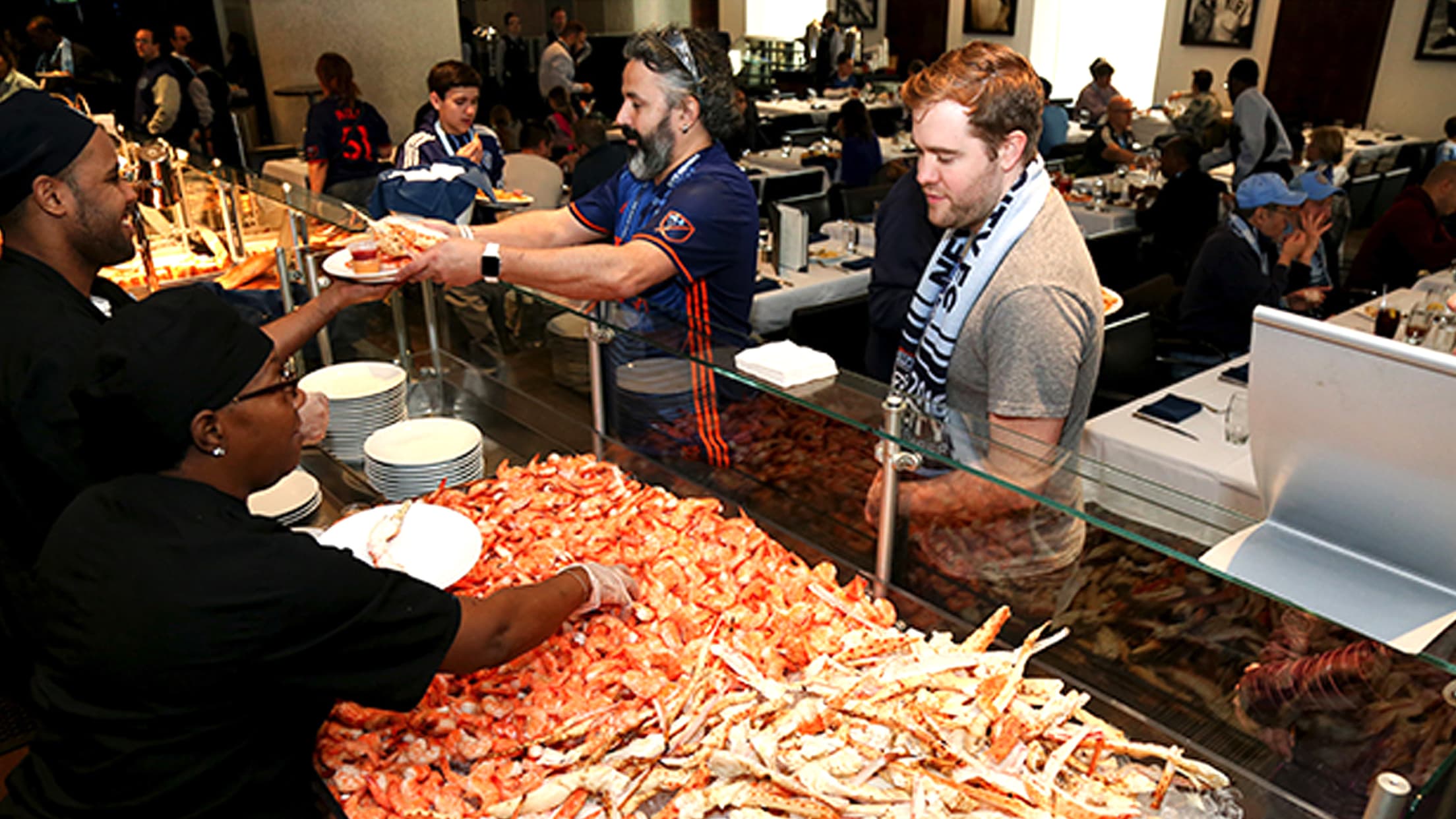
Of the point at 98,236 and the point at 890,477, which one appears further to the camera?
the point at 98,236

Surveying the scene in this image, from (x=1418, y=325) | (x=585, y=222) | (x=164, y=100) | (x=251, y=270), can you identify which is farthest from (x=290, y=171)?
(x=1418, y=325)

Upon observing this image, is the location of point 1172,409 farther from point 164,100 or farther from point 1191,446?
point 164,100

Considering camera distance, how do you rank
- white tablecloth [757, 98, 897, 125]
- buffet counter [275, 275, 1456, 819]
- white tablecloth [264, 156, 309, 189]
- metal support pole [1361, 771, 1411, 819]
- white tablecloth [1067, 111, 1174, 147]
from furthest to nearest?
→ 1. white tablecloth [757, 98, 897, 125]
2. white tablecloth [1067, 111, 1174, 147]
3. white tablecloth [264, 156, 309, 189]
4. buffet counter [275, 275, 1456, 819]
5. metal support pole [1361, 771, 1411, 819]

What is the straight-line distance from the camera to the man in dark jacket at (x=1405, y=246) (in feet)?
19.5

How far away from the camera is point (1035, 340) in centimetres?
196

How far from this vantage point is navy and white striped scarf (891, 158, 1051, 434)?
2096 mm

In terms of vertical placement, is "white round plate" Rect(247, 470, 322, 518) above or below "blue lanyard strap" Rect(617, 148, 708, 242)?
below

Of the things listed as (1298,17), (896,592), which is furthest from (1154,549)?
(1298,17)

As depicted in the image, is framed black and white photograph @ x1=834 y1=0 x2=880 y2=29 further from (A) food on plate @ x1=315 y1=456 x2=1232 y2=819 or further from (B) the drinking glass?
(A) food on plate @ x1=315 y1=456 x2=1232 y2=819

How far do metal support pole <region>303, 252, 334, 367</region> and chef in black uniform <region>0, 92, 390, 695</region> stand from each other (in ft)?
1.09

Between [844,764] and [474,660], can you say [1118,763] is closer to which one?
[844,764]

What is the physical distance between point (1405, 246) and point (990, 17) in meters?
11.3

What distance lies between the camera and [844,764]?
4.47 ft

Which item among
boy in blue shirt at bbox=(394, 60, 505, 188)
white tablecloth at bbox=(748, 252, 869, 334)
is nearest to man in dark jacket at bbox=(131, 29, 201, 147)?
boy in blue shirt at bbox=(394, 60, 505, 188)
